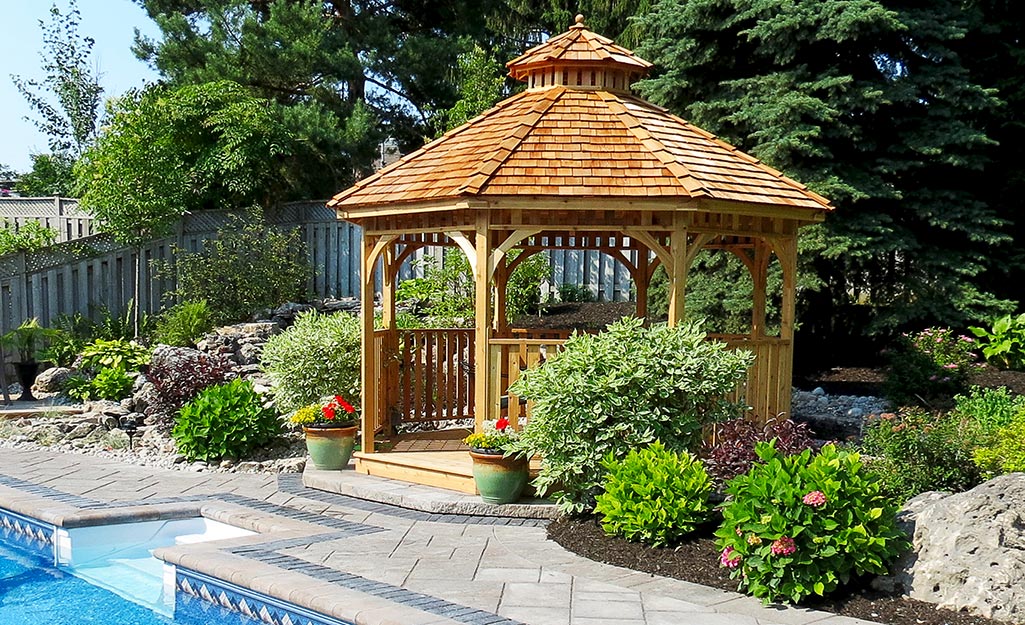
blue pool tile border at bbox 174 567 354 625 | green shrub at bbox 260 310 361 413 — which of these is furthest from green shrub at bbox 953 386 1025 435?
green shrub at bbox 260 310 361 413

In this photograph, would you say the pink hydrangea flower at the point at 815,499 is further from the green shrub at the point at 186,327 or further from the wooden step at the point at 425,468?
the green shrub at the point at 186,327

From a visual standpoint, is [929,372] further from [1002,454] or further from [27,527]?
[27,527]

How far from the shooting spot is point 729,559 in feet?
18.5

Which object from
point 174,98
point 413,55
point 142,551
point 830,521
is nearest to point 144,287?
point 174,98

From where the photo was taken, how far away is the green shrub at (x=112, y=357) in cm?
1277

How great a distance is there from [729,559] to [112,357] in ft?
31.9

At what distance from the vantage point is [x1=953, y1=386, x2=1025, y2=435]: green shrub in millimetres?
8211

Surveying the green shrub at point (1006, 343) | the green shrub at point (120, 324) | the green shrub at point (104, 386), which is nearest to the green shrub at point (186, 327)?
the green shrub at point (120, 324)

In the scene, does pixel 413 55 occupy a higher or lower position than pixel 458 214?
higher

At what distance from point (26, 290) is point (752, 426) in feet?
37.6

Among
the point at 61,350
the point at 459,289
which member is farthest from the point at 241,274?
the point at 459,289

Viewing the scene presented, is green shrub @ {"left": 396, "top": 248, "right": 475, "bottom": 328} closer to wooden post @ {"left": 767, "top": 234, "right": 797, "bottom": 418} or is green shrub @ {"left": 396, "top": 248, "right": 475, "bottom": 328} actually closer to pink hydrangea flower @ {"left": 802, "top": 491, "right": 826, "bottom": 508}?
wooden post @ {"left": 767, "top": 234, "right": 797, "bottom": 418}

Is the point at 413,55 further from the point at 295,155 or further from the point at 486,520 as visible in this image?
the point at 486,520

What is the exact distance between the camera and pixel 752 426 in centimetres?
721
